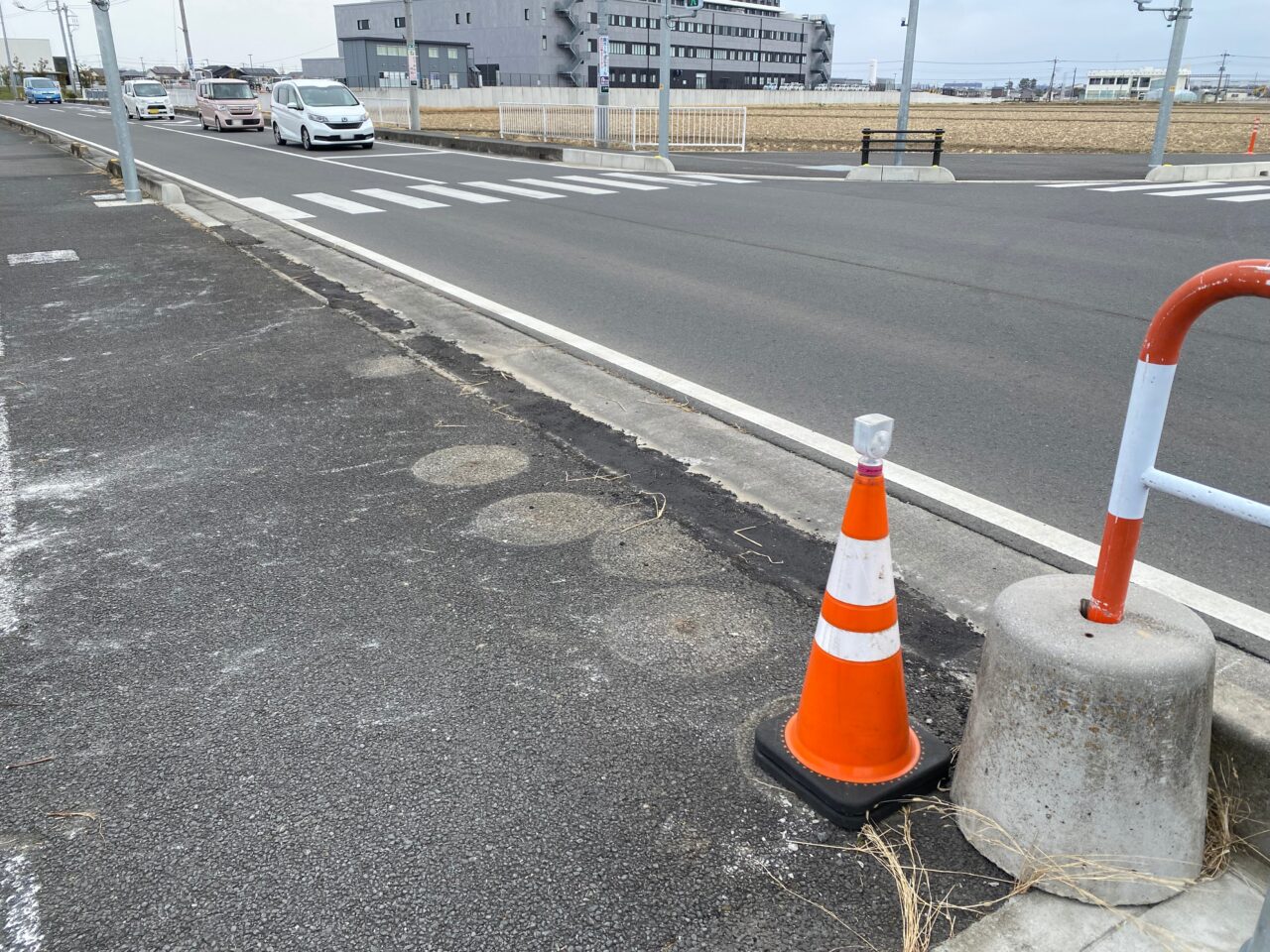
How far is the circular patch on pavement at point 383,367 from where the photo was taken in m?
6.08

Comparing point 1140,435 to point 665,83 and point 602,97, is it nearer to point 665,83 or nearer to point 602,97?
point 665,83

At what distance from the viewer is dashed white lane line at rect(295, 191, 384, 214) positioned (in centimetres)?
1424

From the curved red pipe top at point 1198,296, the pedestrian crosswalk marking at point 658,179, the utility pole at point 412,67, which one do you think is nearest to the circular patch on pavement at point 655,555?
the curved red pipe top at point 1198,296

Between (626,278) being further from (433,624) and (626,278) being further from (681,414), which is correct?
(433,624)

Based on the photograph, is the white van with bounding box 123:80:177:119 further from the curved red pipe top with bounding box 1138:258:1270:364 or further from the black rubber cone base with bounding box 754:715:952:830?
the curved red pipe top with bounding box 1138:258:1270:364

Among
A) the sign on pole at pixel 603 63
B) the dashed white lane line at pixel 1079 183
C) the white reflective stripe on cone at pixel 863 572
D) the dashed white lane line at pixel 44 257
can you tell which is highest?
the sign on pole at pixel 603 63

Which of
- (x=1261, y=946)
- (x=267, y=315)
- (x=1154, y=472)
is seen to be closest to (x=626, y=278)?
(x=267, y=315)

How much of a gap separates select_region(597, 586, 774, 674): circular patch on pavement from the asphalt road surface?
5.21ft

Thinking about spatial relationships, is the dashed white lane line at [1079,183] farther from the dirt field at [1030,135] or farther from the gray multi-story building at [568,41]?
the gray multi-story building at [568,41]

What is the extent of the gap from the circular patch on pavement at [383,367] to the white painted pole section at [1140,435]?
4.71m

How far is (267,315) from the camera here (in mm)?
7645

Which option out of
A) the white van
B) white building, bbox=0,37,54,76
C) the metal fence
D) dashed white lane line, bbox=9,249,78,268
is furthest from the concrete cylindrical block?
white building, bbox=0,37,54,76

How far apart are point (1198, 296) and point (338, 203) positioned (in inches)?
587

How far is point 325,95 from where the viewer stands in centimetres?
2714
